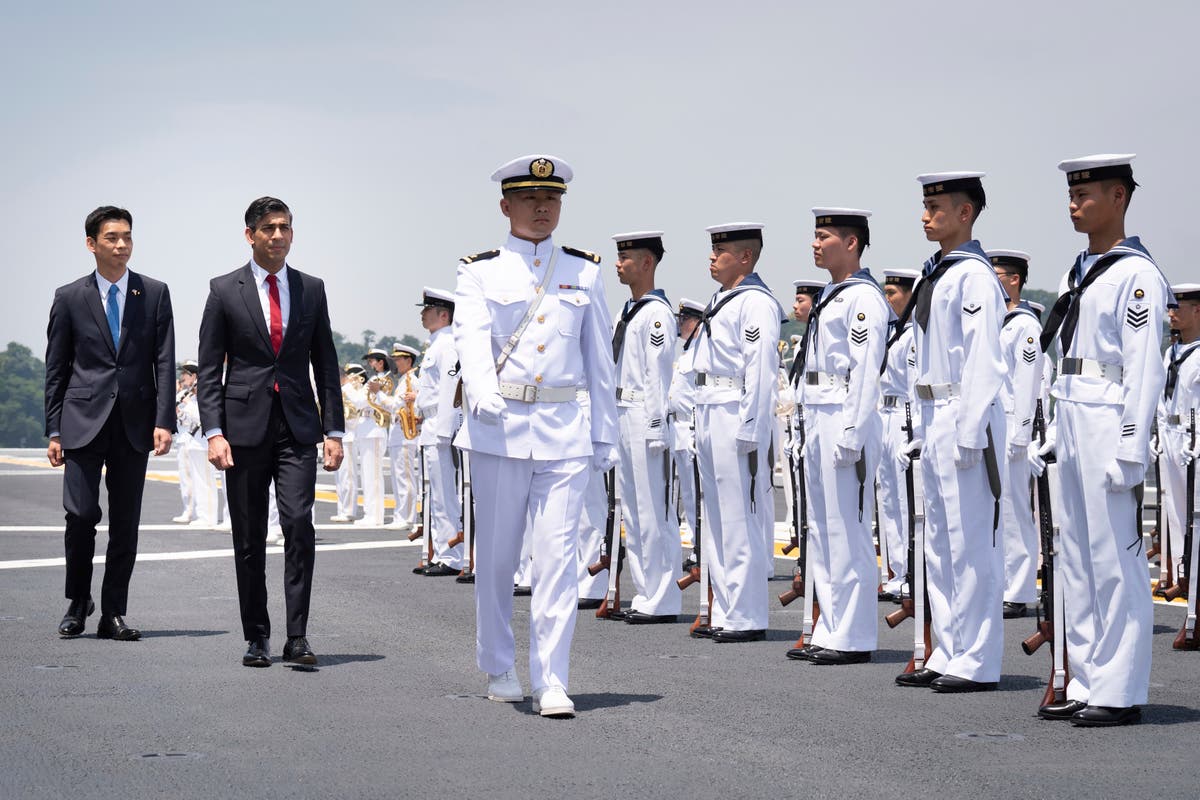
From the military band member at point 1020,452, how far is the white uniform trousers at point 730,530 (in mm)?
2253

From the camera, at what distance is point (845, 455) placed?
9273 mm

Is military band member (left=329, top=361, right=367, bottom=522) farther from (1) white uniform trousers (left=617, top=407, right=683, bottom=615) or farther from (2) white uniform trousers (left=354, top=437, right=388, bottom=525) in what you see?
(1) white uniform trousers (left=617, top=407, right=683, bottom=615)

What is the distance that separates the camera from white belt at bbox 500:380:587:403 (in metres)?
7.64

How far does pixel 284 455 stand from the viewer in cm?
895

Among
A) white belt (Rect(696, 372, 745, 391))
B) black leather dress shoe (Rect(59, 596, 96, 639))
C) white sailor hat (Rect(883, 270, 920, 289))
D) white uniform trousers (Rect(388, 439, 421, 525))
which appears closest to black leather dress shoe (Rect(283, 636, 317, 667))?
black leather dress shoe (Rect(59, 596, 96, 639))

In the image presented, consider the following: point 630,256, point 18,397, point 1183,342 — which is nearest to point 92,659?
point 630,256

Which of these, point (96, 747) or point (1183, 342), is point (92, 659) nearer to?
point (96, 747)

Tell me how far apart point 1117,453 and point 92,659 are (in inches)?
221

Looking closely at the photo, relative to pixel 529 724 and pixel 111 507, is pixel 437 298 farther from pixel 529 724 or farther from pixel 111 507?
pixel 529 724

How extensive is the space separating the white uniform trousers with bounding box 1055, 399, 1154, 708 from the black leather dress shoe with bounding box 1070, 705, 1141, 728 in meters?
0.03

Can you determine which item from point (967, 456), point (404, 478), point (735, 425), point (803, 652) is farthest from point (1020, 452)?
point (404, 478)

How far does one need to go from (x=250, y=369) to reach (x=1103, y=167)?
462 centimetres

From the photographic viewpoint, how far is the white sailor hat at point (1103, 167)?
7.49m

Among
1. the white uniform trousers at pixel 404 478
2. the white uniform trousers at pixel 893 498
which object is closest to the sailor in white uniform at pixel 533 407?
the white uniform trousers at pixel 893 498
